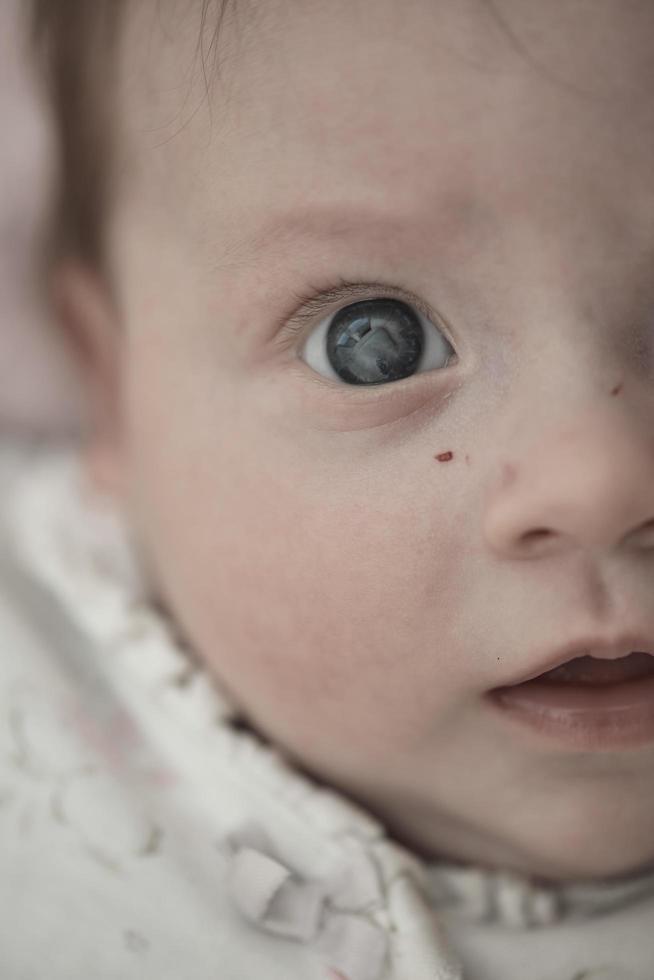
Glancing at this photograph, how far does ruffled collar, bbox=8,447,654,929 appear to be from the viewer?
1.05 m

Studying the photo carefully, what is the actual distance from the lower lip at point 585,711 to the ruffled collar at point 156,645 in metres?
0.20

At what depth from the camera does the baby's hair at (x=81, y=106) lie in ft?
3.67

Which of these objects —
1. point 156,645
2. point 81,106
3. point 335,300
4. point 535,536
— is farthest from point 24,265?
point 535,536

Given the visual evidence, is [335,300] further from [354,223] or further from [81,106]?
[81,106]

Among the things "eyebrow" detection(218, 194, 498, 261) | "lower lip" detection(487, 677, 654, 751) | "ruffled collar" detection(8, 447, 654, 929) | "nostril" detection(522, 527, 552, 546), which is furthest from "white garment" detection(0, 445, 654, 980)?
"eyebrow" detection(218, 194, 498, 261)

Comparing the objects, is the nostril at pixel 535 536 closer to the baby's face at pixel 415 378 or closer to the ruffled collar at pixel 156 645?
the baby's face at pixel 415 378

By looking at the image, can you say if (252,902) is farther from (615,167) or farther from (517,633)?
(615,167)

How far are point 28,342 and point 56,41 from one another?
0.43 metres

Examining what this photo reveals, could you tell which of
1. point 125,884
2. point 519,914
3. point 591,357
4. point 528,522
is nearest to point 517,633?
point 528,522

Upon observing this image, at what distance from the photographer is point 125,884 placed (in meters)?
1.06

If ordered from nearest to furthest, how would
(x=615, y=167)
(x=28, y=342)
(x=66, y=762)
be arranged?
(x=615, y=167), (x=66, y=762), (x=28, y=342)

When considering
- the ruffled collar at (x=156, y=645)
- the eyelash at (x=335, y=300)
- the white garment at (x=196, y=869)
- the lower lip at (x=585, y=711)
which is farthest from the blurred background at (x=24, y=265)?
the lower lip at (x=585, y=711)

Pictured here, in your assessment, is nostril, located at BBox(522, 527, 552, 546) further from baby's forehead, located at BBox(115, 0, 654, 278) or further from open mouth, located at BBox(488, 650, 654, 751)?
baby's forehead, located at BBox(115, 0, 654, 278)

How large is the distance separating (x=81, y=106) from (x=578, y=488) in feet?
2.29
